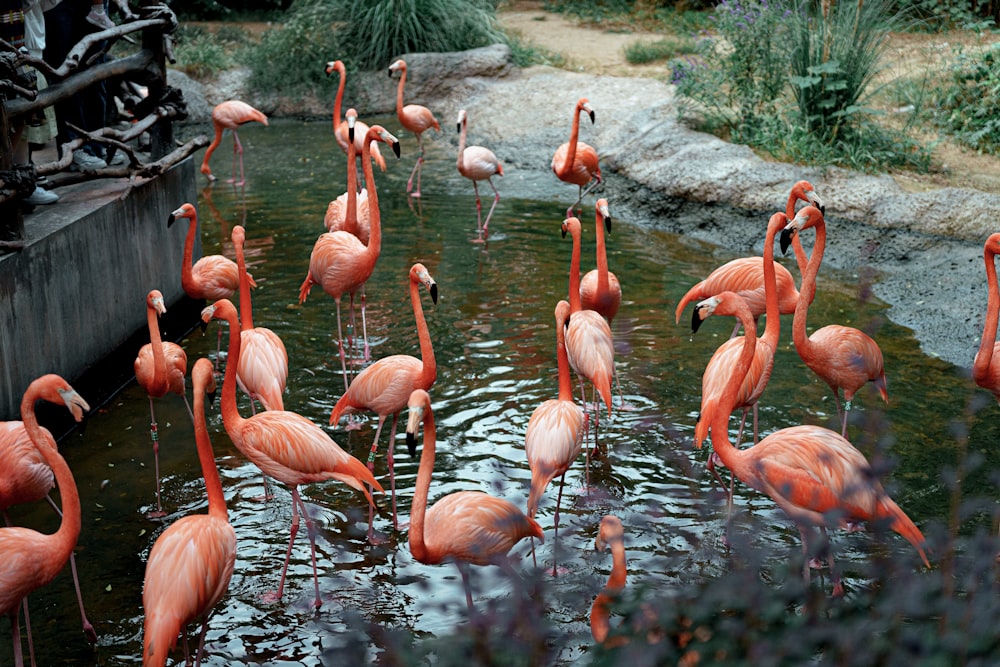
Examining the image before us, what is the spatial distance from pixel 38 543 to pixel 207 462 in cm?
62

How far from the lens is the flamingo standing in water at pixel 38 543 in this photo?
9.70 feet

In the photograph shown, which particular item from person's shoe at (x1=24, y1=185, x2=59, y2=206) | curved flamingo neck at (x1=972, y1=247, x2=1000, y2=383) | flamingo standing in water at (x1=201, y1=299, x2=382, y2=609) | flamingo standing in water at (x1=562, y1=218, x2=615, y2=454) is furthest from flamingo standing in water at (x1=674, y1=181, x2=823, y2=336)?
person's shoe at (x1=24, y1=185, x2=59, y2=206)

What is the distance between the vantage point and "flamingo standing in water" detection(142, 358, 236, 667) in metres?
2.97

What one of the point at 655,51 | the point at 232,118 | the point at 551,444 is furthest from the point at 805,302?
the point at 655,51

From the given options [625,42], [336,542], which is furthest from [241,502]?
[625,42]

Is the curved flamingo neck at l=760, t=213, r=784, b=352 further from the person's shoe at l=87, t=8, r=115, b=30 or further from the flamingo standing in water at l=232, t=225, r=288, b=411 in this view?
the person's shoe at l=87, t=8, r=115, b=30

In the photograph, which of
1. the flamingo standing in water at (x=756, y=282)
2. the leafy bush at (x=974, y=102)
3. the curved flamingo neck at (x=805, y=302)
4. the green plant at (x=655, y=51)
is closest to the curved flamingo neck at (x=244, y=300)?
the flamingo standing in water at (x=756, y=282)

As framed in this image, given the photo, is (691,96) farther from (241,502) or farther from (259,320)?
(241,502)

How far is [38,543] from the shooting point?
3039 millimetres

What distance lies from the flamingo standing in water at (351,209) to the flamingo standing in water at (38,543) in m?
2.93

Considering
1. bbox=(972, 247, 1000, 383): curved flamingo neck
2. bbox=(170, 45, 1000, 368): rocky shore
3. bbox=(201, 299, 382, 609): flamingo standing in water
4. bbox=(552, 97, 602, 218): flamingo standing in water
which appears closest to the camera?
bbox=(201, 299, 382, 609): flamingo standing in water

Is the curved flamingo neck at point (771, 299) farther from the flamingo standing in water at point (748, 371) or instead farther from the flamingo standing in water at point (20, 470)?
the flamingo standing in water at point (20, 470)

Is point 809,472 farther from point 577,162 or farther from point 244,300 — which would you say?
point 577,162

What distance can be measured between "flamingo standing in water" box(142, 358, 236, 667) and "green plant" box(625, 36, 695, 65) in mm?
10611
